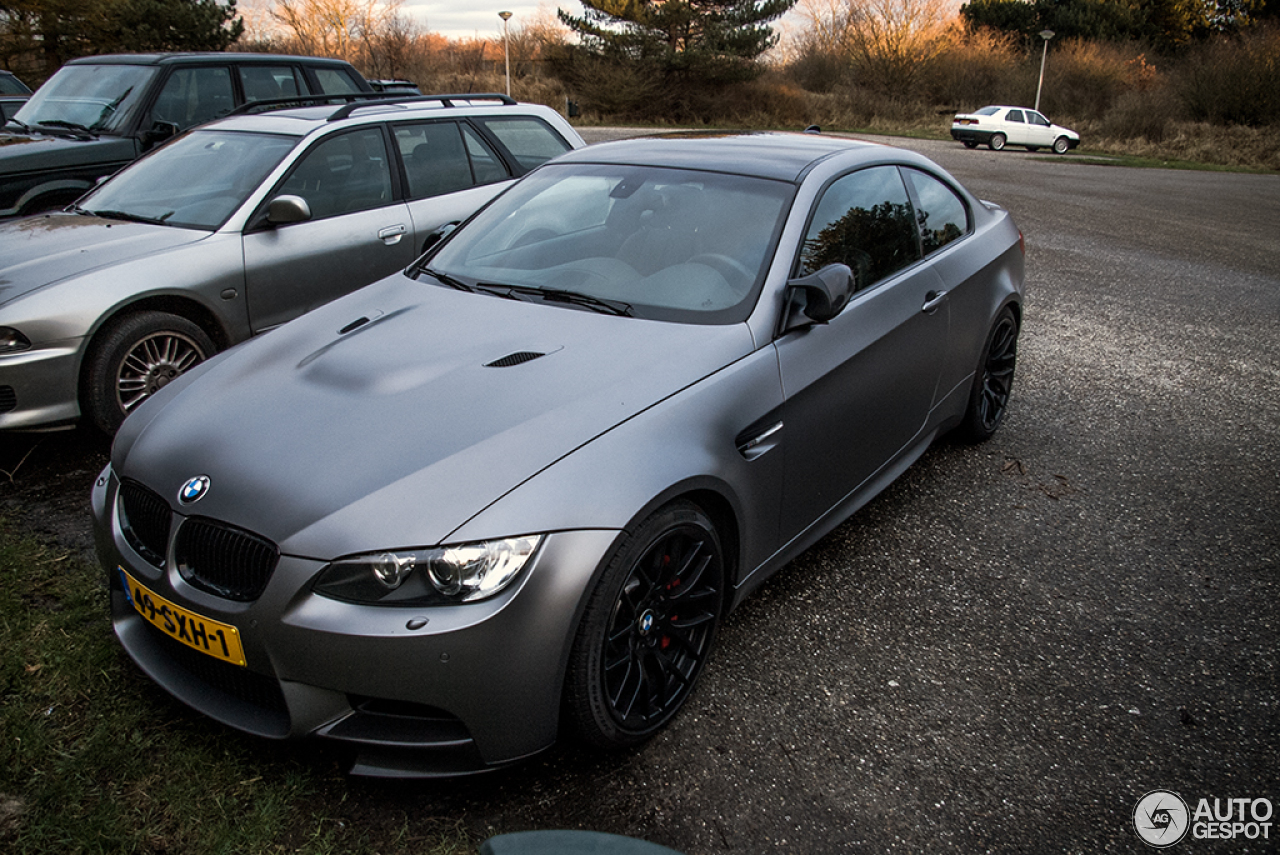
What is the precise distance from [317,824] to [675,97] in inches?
1717

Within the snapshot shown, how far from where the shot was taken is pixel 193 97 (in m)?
7.60

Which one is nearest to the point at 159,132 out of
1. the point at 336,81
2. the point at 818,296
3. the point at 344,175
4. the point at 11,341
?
the point at 336,81

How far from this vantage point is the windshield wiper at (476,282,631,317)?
3.01 m

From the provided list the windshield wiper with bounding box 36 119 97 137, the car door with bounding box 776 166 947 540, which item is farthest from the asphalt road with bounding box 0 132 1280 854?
the windshield wiper with bounding box 36 119 97 137

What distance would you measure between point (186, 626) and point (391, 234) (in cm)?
348

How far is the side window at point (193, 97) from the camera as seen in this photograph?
7.41 meters

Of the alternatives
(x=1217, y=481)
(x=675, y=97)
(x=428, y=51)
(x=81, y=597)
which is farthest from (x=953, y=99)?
(x=81, y=597)

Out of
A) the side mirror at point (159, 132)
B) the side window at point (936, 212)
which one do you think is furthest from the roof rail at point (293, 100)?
the side window at point (936, 212)

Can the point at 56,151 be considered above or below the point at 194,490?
above

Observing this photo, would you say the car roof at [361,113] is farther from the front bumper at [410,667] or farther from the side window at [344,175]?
the front bumper at [410,667]

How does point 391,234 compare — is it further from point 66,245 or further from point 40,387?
point 40,387

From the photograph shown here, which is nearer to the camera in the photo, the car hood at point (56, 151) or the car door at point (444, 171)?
the car door at point (444, 171)

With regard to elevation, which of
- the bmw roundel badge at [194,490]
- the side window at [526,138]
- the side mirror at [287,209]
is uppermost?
the side window at [526,138]

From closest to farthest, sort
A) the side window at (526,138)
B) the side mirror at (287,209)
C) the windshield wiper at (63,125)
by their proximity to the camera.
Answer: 1. the side mirror at (287,209)
2. the side window at (526,138)
3. the windshield wiper at (63,125)
